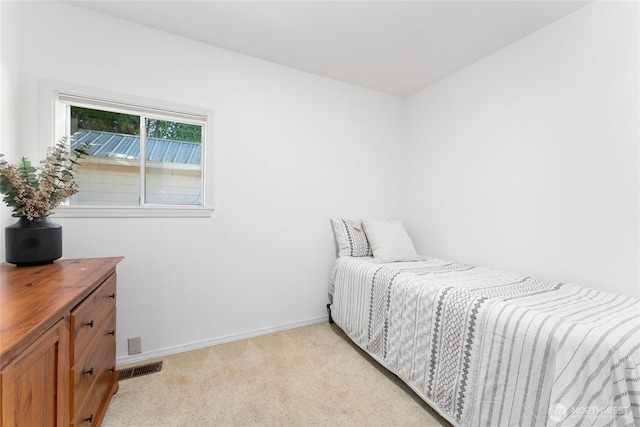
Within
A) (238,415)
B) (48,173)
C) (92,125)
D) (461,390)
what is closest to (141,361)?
(238,415)

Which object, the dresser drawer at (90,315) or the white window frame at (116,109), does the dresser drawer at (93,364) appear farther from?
the white window frame at (116,109)

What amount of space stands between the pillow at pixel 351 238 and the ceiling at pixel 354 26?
1.48 m

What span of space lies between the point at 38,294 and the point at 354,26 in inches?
90.3

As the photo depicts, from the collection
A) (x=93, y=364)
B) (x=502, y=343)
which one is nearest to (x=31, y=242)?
(x=93, y=364)

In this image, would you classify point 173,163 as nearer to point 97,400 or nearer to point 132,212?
point 132,212

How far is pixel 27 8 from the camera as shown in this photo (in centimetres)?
163

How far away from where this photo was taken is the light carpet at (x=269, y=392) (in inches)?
57.6

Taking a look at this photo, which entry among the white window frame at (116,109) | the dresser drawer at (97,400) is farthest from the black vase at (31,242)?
the dresser drawer at (97,400)

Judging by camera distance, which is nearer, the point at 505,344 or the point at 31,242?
the point at 505,344

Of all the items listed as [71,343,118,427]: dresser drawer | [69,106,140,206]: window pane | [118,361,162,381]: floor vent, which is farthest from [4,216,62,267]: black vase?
[118,361,162,381]: floor vent

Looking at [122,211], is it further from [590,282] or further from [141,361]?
[590,282]

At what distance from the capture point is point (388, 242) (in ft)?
8.09

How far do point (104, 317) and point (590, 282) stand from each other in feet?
9.34

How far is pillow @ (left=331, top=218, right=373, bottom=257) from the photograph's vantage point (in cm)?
255
